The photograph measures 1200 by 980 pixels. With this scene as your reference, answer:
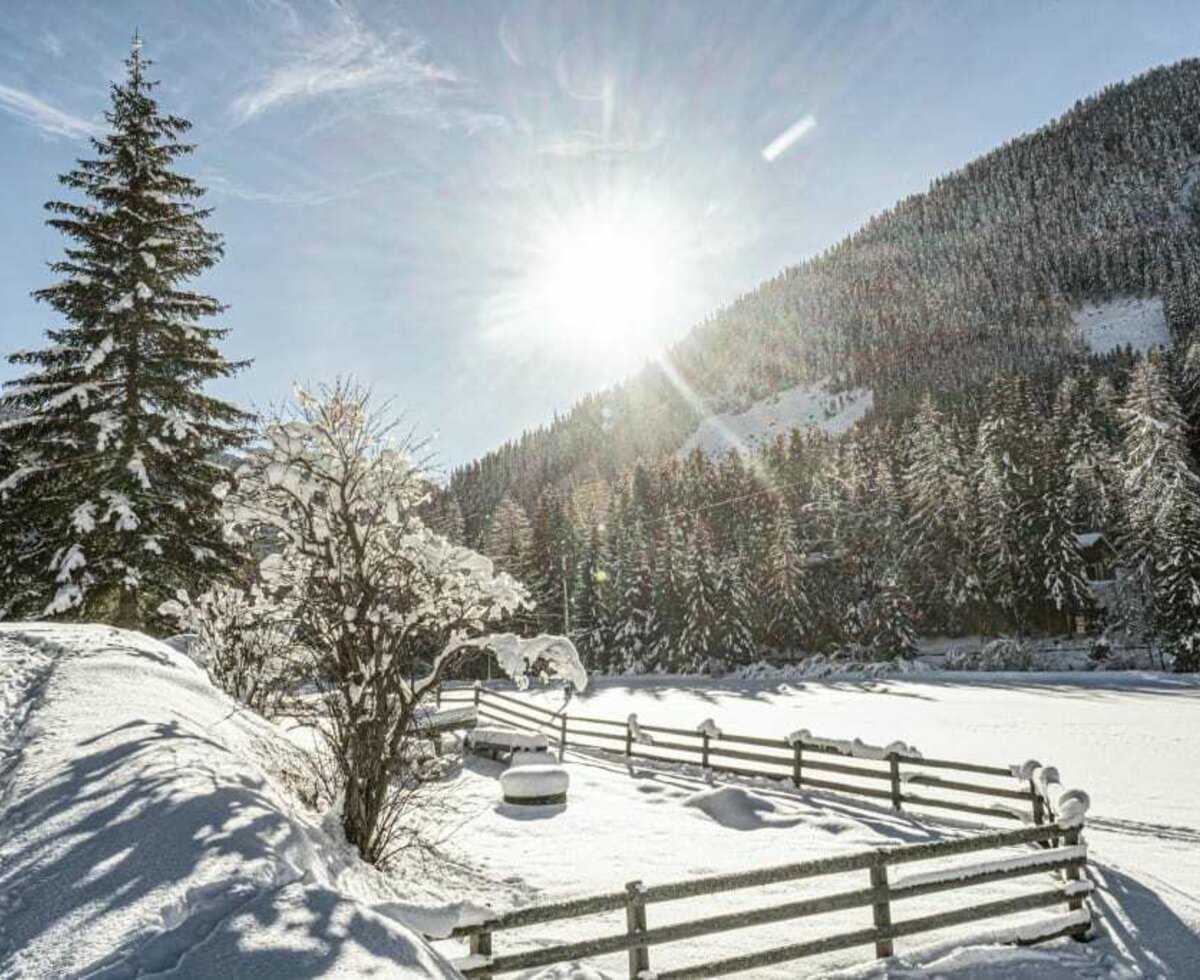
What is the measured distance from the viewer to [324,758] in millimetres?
11844

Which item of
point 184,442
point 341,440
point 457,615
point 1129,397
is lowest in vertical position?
point 457,615

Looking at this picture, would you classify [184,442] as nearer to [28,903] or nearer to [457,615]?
[457,615]

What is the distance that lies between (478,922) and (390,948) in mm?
1525

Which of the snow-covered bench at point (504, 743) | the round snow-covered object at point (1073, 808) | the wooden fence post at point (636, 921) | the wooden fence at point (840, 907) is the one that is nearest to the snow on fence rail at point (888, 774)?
the wooden fence at point (840, 907)

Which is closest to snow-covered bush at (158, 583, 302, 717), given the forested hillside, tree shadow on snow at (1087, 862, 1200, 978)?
the forested hillside

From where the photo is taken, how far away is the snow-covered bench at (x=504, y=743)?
1912 cm

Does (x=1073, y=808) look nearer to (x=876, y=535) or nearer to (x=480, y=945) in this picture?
(x=480, y=945)

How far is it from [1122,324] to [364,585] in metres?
191

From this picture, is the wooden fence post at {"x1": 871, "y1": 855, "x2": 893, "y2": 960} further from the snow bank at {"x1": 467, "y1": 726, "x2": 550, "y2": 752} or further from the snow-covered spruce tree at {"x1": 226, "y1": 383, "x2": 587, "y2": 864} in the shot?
the snow bank at {"x1": 467, "y1": 726, "x2": 550, "y2": 752}

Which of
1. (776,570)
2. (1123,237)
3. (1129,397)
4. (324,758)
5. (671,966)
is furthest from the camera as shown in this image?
(1123,237)

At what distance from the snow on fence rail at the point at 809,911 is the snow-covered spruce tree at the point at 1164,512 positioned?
37388 millimetres

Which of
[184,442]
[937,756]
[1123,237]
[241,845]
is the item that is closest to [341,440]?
[241,845]

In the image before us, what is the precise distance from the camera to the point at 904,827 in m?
12.7

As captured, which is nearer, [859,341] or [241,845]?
[241,845]
